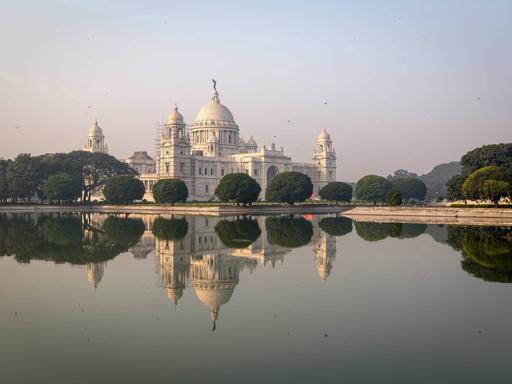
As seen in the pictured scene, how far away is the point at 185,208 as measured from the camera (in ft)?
220

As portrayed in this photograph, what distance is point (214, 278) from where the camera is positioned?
17.5m

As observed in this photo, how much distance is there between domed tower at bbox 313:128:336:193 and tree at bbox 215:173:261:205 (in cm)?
4531

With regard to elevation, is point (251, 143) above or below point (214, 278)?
above

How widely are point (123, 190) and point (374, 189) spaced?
35149 millimetres

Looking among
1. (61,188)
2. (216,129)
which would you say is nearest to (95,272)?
(61,188)

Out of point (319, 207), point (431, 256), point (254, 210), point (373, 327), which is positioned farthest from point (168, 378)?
point (319, 207)

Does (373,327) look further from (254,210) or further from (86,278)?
(254,210)

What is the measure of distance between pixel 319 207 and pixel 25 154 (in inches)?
1756

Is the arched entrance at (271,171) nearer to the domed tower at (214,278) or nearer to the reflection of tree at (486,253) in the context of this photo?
the reflection of tree at (486,253)

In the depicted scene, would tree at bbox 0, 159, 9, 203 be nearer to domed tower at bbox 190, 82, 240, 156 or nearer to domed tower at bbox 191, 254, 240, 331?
domed tower at bbox 190, 82, 240, 156

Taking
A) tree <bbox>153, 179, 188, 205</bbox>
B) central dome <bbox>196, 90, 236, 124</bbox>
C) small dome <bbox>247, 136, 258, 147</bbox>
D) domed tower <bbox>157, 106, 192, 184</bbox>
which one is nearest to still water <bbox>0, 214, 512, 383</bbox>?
tree <bbox>153, 179, 188, 205</bbox>

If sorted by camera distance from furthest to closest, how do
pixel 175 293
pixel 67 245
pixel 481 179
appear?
1. pixel 481 179
2. pixel 67 245
3. pixel 175 293

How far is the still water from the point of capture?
953 centimetres

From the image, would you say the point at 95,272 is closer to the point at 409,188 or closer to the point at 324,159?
the point at 409,188
